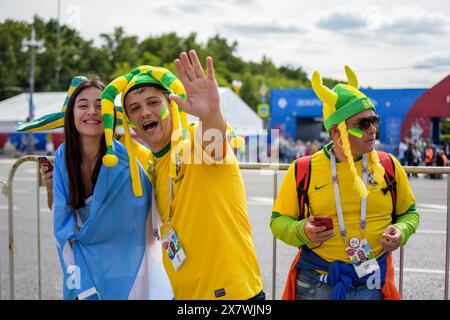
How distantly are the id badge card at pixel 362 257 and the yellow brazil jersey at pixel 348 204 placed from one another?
0.09 feet

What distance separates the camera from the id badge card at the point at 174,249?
1.99m

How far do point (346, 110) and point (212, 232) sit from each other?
0.79m

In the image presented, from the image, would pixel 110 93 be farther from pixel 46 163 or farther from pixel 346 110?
pixel 346 110

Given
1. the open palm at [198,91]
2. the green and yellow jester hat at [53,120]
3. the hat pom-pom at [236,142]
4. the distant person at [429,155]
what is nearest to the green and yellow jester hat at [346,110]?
the hat pom-pom at [236,142]

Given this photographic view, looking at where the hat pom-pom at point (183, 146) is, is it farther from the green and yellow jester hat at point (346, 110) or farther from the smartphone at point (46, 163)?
the smartphone at point (46, 163)

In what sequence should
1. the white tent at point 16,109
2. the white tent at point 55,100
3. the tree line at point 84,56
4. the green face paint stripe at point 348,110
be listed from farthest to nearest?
the tree line at point 84,56 → the white tent at point 16,109 → the white tent at point 55,100 → the green face paint stripe at point 348,110

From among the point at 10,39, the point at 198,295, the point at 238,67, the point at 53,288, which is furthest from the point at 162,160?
the point at 238,67

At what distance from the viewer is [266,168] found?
116 inches

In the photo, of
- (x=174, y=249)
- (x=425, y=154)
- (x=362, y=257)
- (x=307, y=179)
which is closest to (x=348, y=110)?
(x=307, y=179)

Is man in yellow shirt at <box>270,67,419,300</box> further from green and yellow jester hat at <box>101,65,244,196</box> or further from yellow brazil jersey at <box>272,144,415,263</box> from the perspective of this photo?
green and yellow jester hat at <box>101,65,244,196</box>

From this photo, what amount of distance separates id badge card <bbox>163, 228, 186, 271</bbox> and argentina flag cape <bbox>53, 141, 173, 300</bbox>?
0.23 m

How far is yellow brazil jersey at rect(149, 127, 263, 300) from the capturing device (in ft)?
6.35

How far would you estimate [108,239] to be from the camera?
2.21 m

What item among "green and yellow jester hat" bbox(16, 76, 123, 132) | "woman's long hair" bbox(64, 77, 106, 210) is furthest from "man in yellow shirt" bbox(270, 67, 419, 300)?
"green and yellow jester hat" bbox(16, 76, 123, 132)
